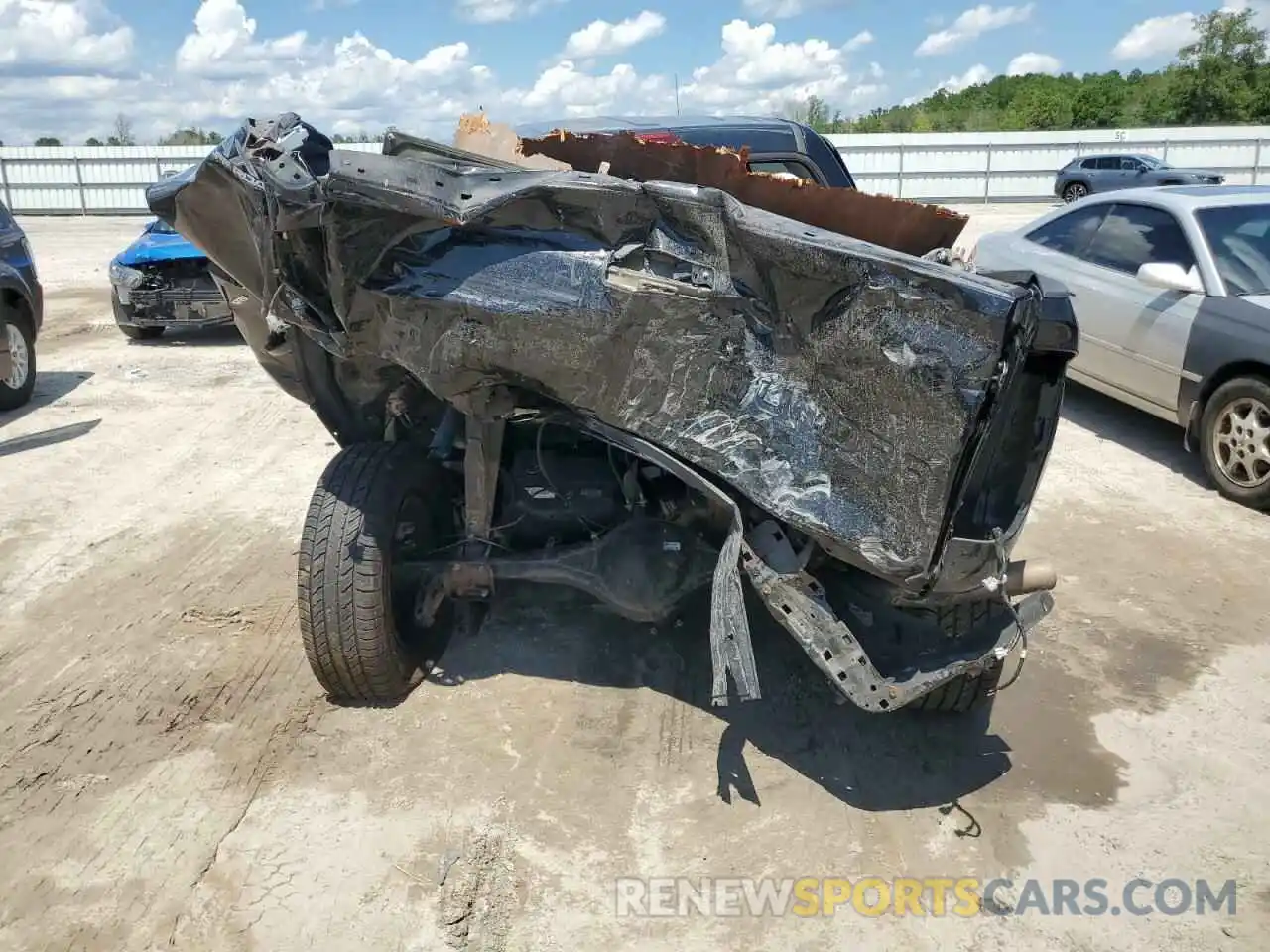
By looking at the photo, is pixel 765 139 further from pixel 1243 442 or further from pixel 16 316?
pixel 16 316

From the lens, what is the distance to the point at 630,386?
9.49ft

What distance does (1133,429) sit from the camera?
702 centimetres

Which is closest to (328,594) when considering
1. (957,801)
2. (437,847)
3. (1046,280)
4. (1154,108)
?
(437,847)

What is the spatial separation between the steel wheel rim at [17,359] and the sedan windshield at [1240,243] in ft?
27.4

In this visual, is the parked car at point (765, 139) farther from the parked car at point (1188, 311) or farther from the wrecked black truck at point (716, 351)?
the wrecked black truck at point (716, 351)

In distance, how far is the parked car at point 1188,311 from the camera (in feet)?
18.1

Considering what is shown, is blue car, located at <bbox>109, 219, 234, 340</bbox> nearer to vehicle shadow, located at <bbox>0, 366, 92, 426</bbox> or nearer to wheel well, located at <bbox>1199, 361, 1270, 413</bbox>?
vehicle shadow, located at <bbox>0, 366, 92, 426</bbox>

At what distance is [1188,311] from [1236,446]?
873mm

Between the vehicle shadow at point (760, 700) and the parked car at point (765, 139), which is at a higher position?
the parked car at point (765, 139)

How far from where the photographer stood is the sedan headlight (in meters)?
9.53

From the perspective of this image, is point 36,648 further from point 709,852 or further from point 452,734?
point 709,852

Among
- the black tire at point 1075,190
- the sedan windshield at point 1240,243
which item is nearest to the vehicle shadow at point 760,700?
the sedan windshield at point 1240,243

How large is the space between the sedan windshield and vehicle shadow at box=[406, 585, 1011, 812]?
363 cm

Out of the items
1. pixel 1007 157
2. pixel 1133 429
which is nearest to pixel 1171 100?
pixel 1007 157
